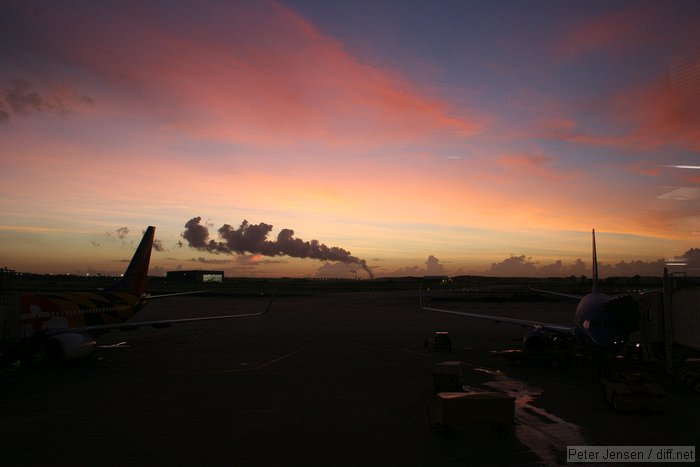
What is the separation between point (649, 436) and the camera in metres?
14.7

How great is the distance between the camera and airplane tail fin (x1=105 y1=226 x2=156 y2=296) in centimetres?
3659

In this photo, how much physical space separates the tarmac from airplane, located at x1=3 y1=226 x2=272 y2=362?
113 cm

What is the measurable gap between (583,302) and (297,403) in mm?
17898

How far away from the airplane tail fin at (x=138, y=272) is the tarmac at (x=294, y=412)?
549cm

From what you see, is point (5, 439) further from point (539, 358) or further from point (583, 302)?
point (583, 302)

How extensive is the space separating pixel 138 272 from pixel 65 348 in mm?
12386

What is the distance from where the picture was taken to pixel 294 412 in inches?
690

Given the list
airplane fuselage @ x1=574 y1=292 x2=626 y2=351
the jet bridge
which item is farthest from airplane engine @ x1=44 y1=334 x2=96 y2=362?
the jet bridge

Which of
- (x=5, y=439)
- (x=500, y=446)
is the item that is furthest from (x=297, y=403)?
(x=5, y=439)

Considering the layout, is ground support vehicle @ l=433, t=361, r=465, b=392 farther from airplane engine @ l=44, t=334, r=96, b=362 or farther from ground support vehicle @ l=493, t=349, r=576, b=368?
airplane engine @ l=44, t=334, r=96, b=362

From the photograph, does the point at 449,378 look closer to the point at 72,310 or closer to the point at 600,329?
the point at 600,329

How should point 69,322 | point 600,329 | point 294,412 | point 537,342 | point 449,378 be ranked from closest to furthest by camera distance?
1. point 294,412
2. point 449,378
3. point 600,329
4. point 537,342
5. point 69,322

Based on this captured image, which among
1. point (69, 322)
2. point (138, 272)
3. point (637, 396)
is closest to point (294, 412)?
point (637, 396)

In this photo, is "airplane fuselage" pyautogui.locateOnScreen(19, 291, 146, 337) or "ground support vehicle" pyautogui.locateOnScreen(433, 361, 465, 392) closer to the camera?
"ground support vehicle" pyautogui.locateOnScreen(433, 361, 465, 392)
